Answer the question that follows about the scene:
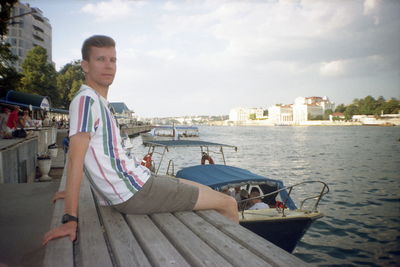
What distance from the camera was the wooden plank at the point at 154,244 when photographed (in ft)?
5.98

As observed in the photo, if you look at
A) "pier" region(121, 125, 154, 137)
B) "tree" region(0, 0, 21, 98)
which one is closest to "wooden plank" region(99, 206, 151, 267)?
"tree" region(0, 0, 21, 98)

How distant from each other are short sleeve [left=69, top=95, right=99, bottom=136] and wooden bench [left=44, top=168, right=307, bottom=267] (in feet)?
2.62

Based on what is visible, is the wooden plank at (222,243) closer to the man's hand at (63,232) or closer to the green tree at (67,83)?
the man's hand at (63,232)

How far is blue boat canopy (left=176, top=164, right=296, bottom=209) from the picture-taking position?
8.52m

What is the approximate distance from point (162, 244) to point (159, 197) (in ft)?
2.16

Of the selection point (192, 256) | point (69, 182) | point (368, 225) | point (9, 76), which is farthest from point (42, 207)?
point (9, 76)

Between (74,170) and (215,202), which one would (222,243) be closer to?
(215,202)

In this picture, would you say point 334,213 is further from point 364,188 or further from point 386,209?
point 364,188

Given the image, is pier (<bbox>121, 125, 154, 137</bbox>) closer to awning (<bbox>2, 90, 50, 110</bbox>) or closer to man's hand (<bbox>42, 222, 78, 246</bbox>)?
awning (<bbox>2, 90, 50, 110</bbox>)

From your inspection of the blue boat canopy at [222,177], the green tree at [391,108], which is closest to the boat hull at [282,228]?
the blue boat canopy at [222,177]

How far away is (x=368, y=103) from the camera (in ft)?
608

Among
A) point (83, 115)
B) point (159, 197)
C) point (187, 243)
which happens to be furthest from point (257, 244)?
point (83, 115)

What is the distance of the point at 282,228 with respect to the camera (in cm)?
852

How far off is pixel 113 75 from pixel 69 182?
39.2 inches
